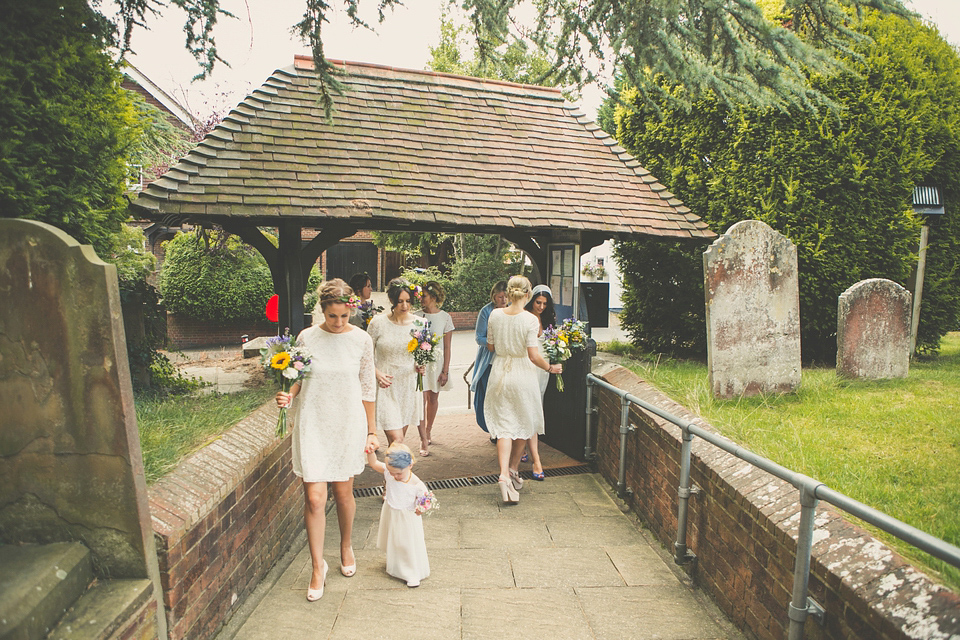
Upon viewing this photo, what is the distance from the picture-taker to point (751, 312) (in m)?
5.52

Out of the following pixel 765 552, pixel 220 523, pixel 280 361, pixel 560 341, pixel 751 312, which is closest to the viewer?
pixel 765 552

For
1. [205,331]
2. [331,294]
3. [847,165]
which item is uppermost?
[847,165]

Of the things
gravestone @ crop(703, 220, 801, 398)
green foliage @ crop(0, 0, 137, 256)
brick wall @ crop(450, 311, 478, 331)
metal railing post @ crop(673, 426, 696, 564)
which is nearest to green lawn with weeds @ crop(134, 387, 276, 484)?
green foliage @ crop(0, 0, 137, 256)

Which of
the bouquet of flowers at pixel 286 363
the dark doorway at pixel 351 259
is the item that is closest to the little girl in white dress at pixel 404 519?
the bouquet of flowers at pixel 286 363

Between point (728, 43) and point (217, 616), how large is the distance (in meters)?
5.14

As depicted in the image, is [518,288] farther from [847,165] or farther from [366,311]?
[847,165]

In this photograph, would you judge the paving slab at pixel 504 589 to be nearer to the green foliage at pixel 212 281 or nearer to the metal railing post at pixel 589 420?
the metal railing post at pixel 589 420

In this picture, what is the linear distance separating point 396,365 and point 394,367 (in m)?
0.03

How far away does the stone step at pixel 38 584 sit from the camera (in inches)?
81.7

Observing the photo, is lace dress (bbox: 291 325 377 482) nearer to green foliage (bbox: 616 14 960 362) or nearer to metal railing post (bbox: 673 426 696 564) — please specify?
metal railing post (bbox: 673 426 696 564)

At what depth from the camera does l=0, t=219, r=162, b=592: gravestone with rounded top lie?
96.5 inches

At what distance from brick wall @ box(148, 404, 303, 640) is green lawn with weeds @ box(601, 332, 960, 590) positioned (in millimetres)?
3272

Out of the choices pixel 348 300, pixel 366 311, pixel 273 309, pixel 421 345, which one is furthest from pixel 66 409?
pixel 273 309

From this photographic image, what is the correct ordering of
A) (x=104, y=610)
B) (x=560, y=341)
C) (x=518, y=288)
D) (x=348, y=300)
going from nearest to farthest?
(x=104, y=610) → (x=348, y=300) → (x=518, y=288) → (x=560, y=341)
